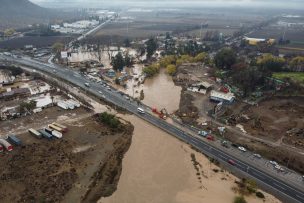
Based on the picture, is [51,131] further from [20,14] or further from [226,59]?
[20,14]

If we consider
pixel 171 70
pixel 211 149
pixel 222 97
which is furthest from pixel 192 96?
pixel 211 149

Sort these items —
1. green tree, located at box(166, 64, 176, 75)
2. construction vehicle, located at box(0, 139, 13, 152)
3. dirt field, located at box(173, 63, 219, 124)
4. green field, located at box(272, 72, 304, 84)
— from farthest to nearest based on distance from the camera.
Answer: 1. green tree, located at box(166, 64, 176, 75)
2. green field, located at box(272, 72, 304, 84)
3. dirt field, located at box(173, 63, 219, 124)
4. construction vehicle, located at box(0, 139, 13, 152)

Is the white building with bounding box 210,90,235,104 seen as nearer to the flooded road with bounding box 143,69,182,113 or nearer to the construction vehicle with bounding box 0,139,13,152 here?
the flooded road with bounding box 143,69,182,113

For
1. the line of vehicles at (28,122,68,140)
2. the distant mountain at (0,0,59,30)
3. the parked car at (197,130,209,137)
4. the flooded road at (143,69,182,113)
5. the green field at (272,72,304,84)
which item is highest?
the distant mountain at (0,0,59,30)

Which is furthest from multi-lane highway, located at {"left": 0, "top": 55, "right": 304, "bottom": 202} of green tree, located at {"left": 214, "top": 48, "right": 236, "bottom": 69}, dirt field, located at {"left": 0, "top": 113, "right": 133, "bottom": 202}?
green tree, located at {"left": 214, "top": 48, "right": 236, "bottom": 69}

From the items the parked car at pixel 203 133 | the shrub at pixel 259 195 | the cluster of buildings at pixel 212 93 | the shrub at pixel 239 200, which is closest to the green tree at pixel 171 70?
the cluster of buildings at pixel 212 93

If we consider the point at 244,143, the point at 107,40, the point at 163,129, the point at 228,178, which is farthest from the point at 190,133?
the point at 107,40

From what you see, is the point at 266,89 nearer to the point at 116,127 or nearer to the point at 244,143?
the point at 244,143
